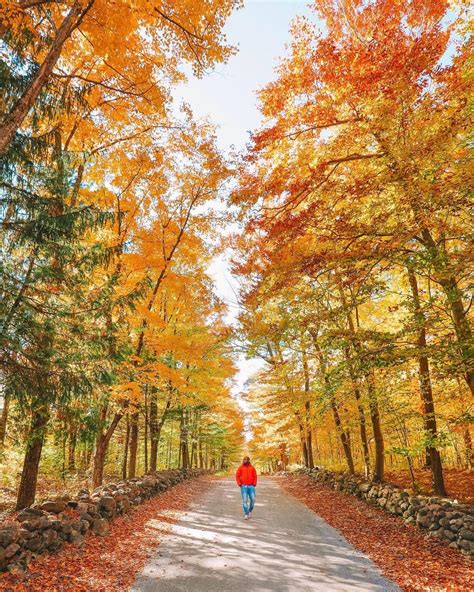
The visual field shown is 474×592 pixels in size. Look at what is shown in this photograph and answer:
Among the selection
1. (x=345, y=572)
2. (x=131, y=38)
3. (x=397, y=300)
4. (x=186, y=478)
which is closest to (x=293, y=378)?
(x=397, y=300)

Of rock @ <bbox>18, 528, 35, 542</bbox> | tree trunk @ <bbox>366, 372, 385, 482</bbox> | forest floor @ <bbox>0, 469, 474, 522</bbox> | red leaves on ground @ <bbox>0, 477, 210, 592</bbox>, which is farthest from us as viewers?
tree trunk @ <bbox>366, 372, 385, 482</bbox>

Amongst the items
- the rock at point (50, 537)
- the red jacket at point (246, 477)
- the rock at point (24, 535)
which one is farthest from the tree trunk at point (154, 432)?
the rock at point (24, 535)

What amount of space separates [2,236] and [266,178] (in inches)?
238

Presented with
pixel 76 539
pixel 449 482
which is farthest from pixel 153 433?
pixel 449 482

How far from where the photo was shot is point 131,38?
276 inches

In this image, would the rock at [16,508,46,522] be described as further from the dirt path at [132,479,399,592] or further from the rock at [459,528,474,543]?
the rock at [459,528,474,543]

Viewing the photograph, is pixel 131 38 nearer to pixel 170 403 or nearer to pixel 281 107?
pixel 281 107

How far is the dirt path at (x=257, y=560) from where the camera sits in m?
5.11

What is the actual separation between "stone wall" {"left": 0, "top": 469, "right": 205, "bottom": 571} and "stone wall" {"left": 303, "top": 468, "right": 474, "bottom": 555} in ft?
22.0

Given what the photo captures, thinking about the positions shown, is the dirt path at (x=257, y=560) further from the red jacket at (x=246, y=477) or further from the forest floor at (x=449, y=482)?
the forest floor at (x=449, y=482)

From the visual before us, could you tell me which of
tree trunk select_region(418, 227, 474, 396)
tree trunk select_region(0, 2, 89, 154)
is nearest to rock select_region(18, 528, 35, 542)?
tree trunk select_region(0, 2, 89, 154)

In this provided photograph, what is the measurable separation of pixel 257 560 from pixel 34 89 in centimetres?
841

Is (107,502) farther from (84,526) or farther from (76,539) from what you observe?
(76,539)

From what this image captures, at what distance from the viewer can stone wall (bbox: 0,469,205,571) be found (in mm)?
5309
